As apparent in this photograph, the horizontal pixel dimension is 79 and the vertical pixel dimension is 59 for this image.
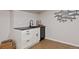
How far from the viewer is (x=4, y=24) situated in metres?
0.91

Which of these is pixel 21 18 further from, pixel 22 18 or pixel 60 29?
pixel 60 29

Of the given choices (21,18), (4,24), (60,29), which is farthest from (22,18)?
(60,29)

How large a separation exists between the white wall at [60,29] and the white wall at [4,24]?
0.35 m

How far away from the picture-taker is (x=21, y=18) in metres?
0.95

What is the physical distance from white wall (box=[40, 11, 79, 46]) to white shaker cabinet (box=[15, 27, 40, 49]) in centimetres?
13

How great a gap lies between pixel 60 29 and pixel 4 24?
58cm

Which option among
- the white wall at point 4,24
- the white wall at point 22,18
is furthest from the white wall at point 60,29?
the white wall at point 4,24

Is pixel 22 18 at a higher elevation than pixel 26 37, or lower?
higher
